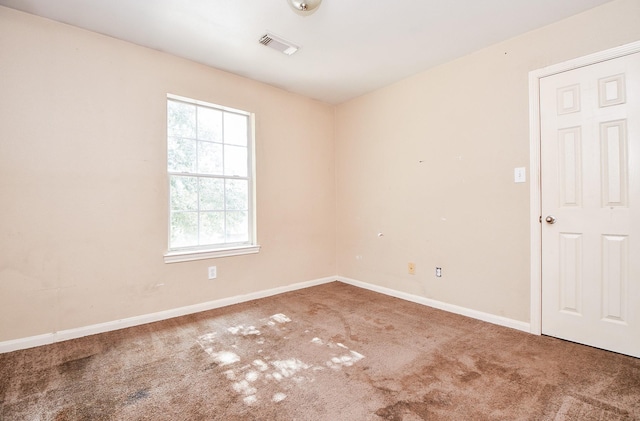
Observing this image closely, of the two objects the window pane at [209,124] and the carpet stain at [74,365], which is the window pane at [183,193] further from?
the carpet stain at [74,365]

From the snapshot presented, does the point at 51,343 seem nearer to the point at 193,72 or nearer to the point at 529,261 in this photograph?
the point at 193,72

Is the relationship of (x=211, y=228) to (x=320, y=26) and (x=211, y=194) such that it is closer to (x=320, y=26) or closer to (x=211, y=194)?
(x=211, y=194)

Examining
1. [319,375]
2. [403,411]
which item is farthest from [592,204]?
[319,375]

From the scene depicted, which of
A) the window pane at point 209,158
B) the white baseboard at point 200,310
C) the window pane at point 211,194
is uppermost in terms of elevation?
Answer: the window pane at point 209,158


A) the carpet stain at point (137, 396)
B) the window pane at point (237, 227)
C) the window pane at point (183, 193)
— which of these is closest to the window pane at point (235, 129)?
the window pane at point (183, 193)

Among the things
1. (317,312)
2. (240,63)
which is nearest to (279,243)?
(317,312)

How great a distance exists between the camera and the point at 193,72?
301 cm

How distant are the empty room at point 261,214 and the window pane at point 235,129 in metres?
0.03

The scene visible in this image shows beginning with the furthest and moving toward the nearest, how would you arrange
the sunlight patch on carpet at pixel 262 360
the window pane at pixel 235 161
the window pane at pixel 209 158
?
the window pane at pixel 235 161
the window pane at pixel 209 158
the sunlight patch on carpet at pixel 262 360

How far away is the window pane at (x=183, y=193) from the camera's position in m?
2.94

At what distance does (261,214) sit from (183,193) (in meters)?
0.90

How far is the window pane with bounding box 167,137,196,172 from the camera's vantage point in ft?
9.64

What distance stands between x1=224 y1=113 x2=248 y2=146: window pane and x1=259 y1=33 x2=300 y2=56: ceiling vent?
98 cm

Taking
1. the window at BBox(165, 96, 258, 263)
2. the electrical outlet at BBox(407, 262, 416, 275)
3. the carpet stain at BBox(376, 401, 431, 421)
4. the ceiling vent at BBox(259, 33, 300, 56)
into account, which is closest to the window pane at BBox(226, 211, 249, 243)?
the window at BBox(165, 96, 258, 263)
